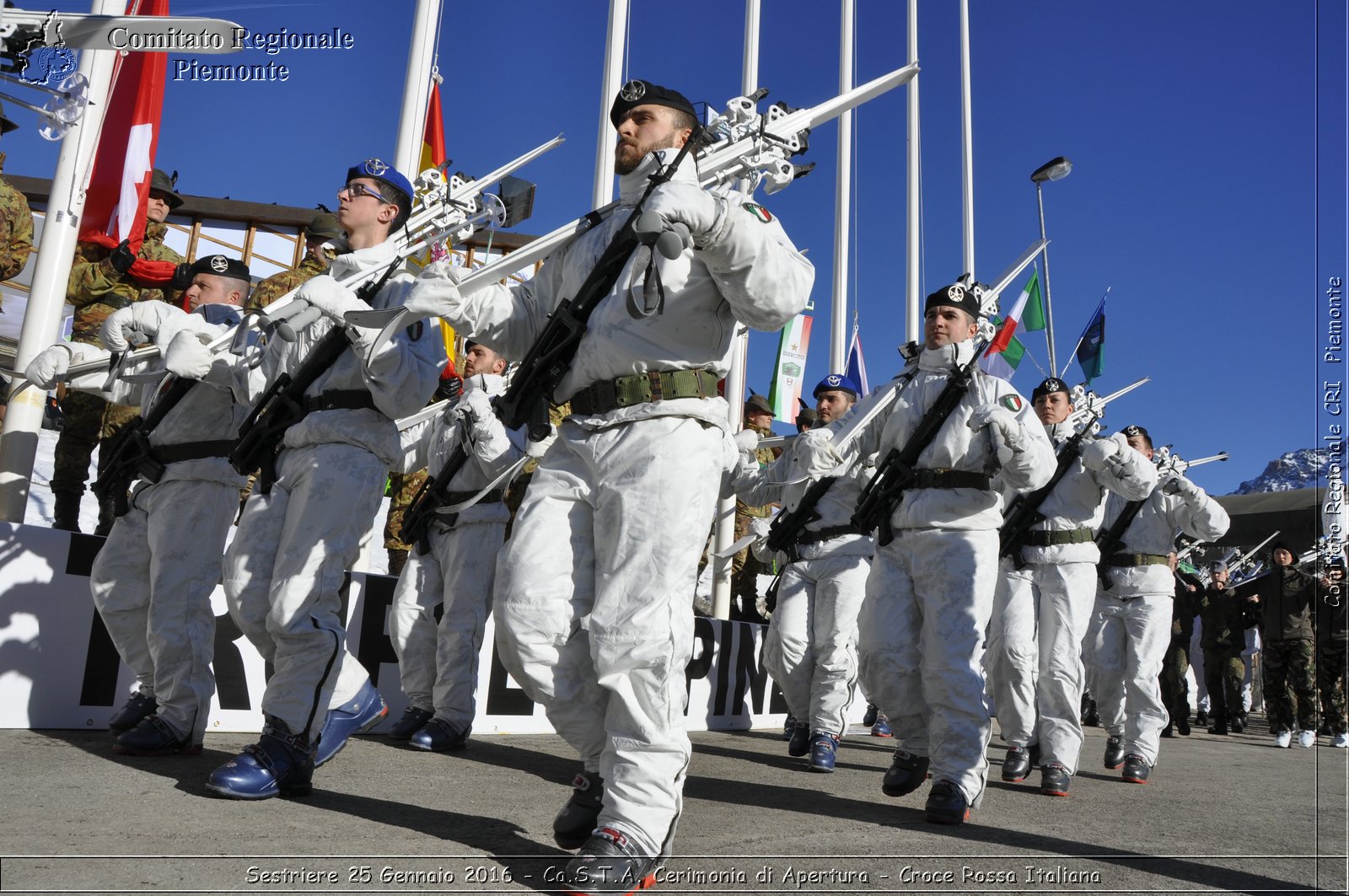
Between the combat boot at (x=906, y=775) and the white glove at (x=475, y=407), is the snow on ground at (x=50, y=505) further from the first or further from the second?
the combat boot at (x=906, y=775)

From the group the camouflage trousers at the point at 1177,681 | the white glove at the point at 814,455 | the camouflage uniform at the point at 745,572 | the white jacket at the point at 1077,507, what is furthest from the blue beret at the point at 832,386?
the camouflage trousers at the point at 1177,681

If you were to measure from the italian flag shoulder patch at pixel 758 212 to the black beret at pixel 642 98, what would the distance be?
2.11ft

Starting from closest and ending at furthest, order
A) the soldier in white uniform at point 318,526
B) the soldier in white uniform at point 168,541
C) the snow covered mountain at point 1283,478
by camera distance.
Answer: the soldier in white uniform at point 318,526 → the soldier in white uniform at point 168,541 → the snow covered mountain at point 1283,478

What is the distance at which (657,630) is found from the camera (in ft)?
11.0

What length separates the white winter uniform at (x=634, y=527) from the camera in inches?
130

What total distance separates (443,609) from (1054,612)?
397 centimetres

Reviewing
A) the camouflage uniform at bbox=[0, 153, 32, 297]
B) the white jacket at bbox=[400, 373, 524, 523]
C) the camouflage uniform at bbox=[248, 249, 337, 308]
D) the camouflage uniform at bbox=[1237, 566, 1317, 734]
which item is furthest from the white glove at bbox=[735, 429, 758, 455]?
the camouflage uniform at bbox=[1237, 566, 1317, 734]

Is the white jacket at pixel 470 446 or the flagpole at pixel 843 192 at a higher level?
the flagpole at pixel 843 192

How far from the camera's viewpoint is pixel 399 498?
9.38 meters

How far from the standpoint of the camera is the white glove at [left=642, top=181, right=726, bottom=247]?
10.4 ft

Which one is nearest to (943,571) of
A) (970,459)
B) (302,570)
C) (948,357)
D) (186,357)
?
(970,459)

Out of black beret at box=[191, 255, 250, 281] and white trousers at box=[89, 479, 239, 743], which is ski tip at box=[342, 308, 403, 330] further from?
black beret at box=[191, 255, 250, 281]

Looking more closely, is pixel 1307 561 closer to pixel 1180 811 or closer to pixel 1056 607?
pixel 1056 607

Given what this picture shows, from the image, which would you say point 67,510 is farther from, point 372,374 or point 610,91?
point 610,91
